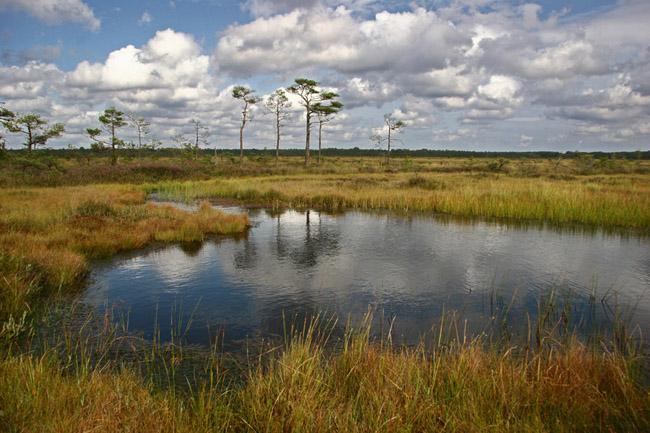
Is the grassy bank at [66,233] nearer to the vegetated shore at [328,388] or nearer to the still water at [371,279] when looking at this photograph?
the vegetated shore at [328,388]

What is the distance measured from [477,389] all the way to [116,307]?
7634mm

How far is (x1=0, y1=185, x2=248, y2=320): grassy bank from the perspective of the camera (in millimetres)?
9102

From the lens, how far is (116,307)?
9.11m

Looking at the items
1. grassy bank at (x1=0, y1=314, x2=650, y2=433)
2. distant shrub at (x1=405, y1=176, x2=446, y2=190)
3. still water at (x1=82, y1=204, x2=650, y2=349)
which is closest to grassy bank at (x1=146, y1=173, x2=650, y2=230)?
distant shrub at (x1=405, y1=176, x2=446, y2=190)

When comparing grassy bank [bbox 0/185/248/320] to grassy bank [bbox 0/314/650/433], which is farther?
grassy bank [bbox 0/185/248/320]

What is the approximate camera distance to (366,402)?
4.59 metres

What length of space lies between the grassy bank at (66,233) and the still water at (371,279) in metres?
0.82

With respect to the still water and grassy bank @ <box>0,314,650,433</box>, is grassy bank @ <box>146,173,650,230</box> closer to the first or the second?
the still water

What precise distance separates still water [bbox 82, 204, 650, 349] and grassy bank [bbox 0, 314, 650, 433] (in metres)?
2.63

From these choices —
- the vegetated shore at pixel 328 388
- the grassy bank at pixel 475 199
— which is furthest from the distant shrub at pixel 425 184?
the vegetated shore at pixel 328 388

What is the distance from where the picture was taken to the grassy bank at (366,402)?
3902 millimetres

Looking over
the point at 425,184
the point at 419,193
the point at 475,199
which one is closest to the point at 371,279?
the point at 475,199

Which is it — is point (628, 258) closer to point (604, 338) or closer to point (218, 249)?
point (604, 338)

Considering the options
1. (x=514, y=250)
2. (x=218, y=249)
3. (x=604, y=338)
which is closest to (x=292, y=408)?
(x=604, y=338)
